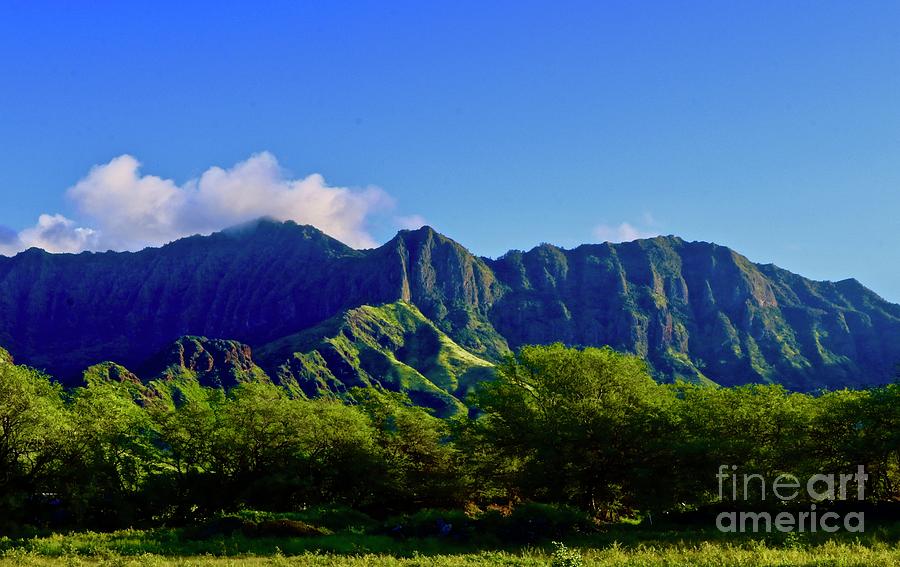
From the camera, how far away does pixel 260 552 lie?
36562 millimetres

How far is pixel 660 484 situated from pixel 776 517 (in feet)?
27.8

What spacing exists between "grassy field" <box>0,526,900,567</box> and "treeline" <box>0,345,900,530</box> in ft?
32.6

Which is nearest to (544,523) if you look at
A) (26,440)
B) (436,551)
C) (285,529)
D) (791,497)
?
(436,551)

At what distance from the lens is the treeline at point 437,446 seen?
49.0 metres

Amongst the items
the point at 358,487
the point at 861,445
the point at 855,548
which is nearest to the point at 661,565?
the point at 855,548

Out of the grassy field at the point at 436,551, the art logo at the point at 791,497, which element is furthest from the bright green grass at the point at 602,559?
the art logo at the point at 791,497

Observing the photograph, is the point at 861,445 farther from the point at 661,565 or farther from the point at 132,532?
the point at 132,532

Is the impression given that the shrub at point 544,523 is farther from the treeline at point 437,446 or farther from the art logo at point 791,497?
the art logo at point 791,497

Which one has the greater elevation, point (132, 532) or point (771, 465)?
point (771, 465)

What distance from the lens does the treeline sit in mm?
49000

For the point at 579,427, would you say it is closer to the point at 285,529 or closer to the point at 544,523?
the point at 544,523

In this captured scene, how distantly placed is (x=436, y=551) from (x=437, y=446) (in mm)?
28463

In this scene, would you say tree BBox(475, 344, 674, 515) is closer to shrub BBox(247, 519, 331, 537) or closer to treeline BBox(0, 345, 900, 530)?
treeline BBox(0, 345, 900, 530)

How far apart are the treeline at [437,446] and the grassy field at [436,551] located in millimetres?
9925
